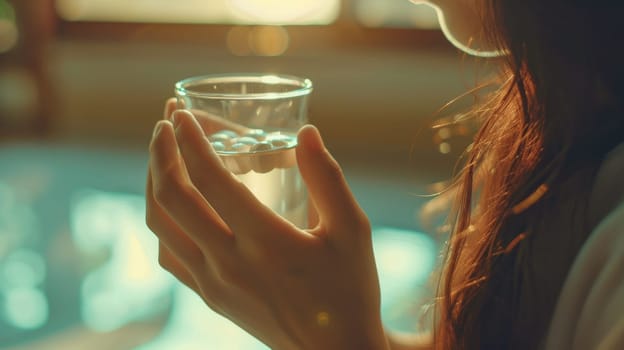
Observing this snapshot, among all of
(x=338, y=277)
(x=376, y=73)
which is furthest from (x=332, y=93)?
(x=338, y=277)

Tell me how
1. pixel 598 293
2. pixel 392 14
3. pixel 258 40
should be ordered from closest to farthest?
pixel 598 293 < pixel 392 14 < pixel 258 40

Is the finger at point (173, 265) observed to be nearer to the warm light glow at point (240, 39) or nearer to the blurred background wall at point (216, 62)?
the blurred background wall at point (216, 62)

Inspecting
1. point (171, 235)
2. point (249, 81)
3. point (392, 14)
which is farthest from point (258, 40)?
point (171, 235)

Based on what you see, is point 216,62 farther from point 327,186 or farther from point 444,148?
point 327,186

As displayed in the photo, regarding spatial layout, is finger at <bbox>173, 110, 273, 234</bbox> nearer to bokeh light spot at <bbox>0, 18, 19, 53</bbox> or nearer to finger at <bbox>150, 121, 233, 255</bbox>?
finger at <bbox>150, 121, 233, 255</bbox>

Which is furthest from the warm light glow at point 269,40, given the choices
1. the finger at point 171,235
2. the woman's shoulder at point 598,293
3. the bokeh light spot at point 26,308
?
the woman's shoulder at point 598,293

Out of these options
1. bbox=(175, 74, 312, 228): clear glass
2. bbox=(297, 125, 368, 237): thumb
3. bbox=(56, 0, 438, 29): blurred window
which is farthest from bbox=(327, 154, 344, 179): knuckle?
bbox=(56, 0, 438, 29): blurred window

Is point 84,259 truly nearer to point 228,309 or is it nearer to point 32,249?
point 32,249
